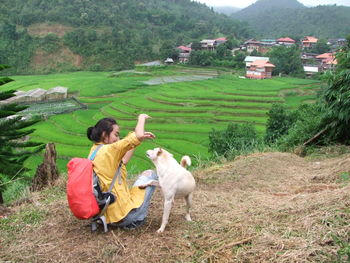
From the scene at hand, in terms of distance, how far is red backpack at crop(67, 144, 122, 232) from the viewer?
117 inches

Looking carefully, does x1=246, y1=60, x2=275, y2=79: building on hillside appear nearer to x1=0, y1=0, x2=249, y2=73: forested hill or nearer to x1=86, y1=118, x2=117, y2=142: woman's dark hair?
x1=0, y1=0, x2=249, y2=73: forested hill

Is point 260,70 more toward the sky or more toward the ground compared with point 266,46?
more toward the ground

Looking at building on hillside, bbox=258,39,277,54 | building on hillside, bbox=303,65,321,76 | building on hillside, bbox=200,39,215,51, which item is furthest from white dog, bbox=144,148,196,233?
building on hillside, bbox=258,39,277,54

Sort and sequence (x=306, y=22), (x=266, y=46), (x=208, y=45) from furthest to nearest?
(x=306, y=22), (x=266, y=46), (x=208, y=45)

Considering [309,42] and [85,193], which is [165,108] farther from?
[309,42]

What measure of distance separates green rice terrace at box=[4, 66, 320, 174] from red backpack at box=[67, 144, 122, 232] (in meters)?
9.95

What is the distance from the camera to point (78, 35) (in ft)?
183

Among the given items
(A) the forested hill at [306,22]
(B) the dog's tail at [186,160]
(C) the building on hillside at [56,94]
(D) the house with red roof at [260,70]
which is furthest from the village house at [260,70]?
(B) the dog's tail at [186,160]

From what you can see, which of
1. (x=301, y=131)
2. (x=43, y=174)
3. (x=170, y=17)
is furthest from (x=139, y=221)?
(x=170, y=17)

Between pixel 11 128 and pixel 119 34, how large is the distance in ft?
170

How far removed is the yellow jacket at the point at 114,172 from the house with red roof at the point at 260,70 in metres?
44.1

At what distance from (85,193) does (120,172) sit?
1.43 ft

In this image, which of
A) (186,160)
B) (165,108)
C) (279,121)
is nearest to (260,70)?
(165,108)

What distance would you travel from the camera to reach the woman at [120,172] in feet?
9.96
